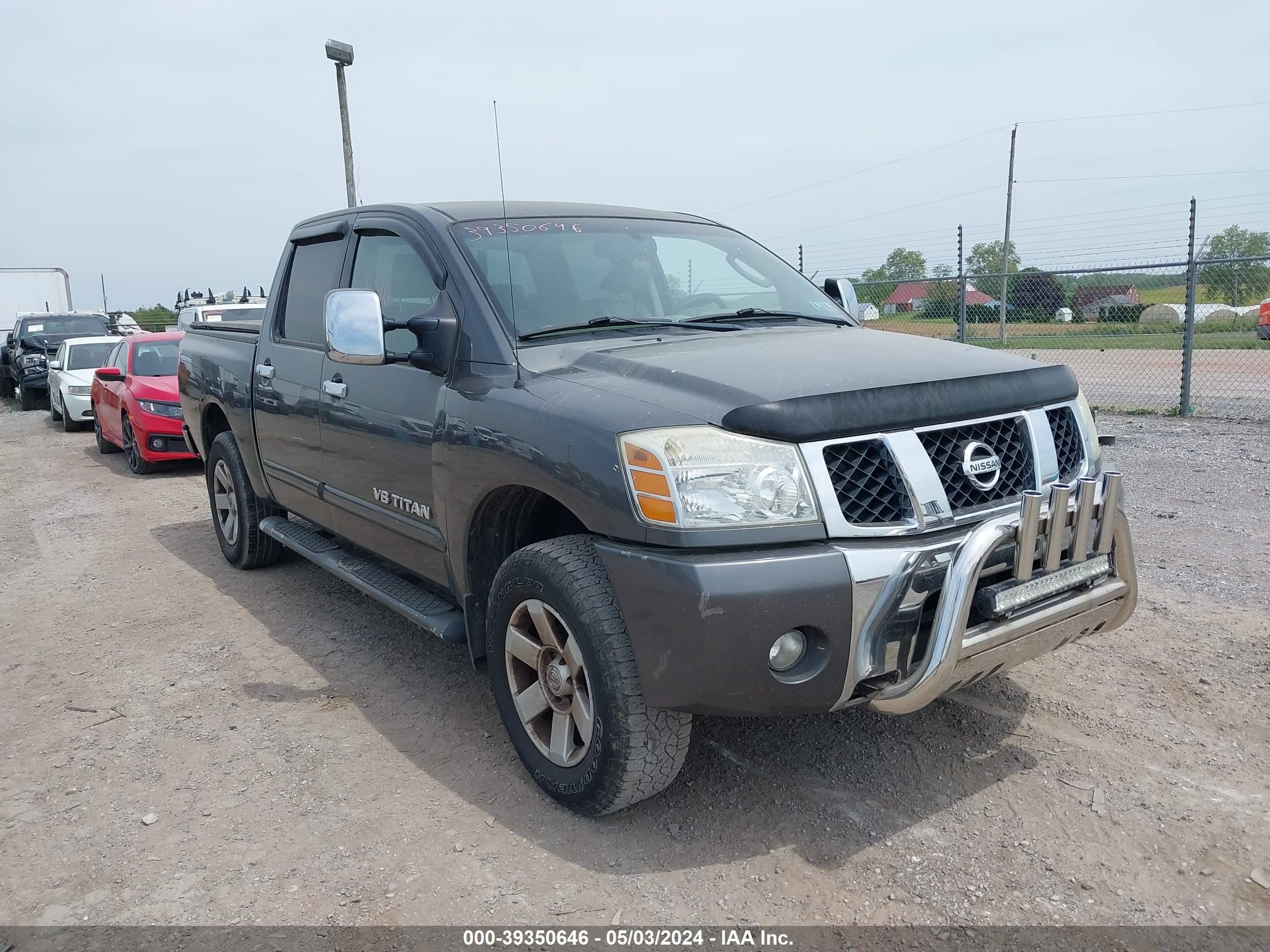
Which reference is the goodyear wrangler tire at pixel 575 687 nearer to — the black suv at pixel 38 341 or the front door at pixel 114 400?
the front door at pixel 114 400

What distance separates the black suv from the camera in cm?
1961

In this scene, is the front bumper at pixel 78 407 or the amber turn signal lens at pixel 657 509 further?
the front bumper at pixel 78 407

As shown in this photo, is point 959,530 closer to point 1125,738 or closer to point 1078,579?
point 1078,579

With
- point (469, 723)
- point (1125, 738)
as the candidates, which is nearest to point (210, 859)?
point (469, 723)

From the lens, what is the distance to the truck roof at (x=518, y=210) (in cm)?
391

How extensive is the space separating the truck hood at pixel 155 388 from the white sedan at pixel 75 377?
160 inches

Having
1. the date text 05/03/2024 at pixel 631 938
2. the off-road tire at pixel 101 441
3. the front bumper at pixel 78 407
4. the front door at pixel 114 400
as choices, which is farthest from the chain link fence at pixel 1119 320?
the front bumper at pixel 78 407

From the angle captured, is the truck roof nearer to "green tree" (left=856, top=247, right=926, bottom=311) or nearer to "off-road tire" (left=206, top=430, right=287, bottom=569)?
"off-road tire" (left=206, top=430, right=287, bottom=569)

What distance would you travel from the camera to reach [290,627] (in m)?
4.98

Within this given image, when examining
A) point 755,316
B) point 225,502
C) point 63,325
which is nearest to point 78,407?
point 63,325

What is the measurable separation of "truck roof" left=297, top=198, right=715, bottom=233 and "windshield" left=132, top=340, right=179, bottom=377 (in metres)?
7.47

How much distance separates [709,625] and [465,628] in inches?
52.2

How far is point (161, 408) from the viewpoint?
33.5 feet

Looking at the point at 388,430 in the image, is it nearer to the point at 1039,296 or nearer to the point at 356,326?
the point at 356,326
